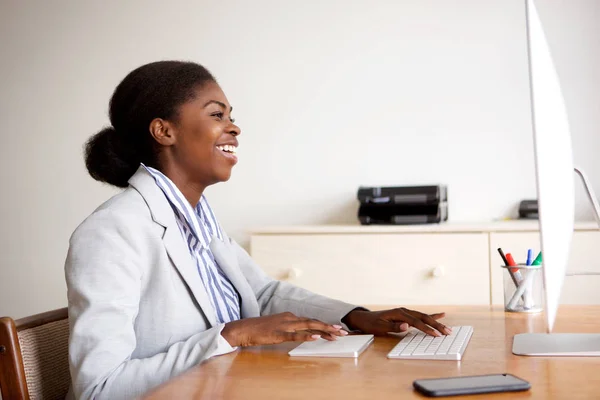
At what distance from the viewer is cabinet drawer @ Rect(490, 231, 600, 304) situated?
9.23ft

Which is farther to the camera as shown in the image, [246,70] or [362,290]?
[246,70]

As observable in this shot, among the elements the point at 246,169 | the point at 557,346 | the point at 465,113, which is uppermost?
the point at 465,113

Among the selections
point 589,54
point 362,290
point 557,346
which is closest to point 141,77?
point 557,346

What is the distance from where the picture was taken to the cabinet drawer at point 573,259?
2.81 meters

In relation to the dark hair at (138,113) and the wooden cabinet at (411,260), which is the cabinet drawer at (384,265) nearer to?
the wooden cabinet at (411,260)

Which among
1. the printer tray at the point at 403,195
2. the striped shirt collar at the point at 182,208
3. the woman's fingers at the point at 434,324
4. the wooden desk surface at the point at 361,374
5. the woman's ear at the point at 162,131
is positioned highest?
the woman's ear at the point at 162,131

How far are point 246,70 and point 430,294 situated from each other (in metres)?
1.53

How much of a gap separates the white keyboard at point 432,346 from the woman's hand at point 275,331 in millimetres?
129

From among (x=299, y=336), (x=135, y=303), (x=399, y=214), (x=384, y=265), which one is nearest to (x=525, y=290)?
(x=299, y=336)

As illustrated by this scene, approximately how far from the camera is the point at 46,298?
3.96 m

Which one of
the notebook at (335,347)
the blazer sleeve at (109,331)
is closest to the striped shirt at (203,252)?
the blazer sleeve at (109,331)

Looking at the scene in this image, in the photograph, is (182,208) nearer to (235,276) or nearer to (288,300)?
(235,276)

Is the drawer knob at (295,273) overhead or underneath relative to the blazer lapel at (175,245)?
underneath

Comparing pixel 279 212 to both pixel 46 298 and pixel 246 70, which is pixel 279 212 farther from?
pixel 46 298
